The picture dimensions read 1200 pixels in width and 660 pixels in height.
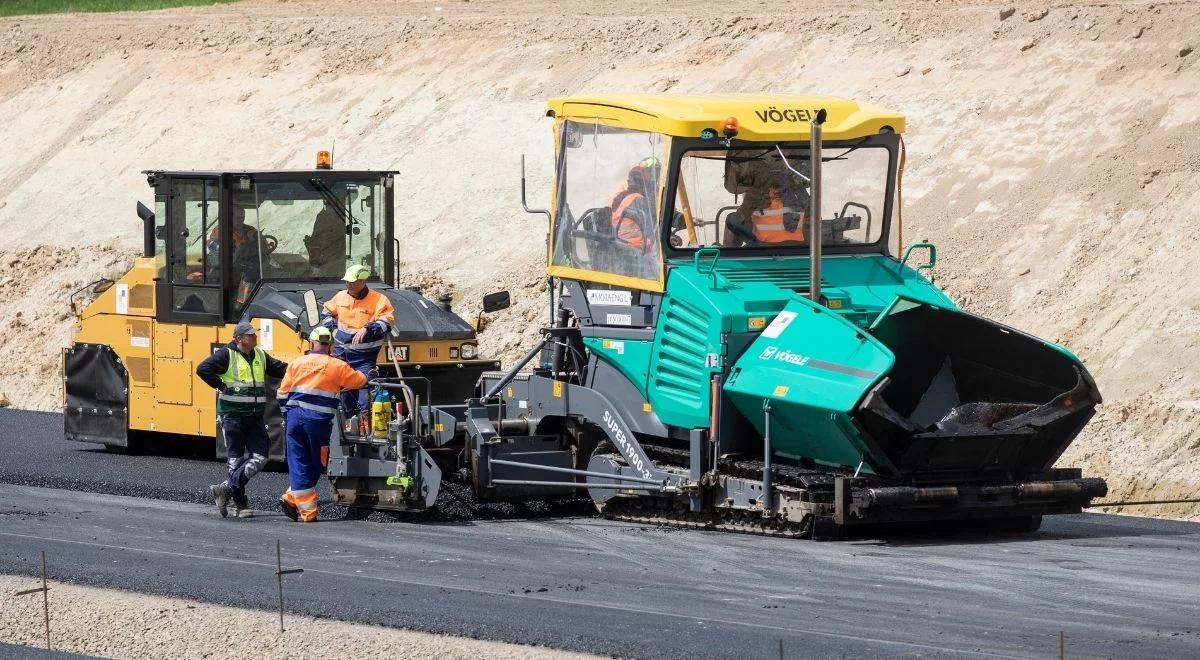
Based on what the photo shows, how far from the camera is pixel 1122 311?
15.5 meters

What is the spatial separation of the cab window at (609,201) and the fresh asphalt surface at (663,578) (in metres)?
1.69

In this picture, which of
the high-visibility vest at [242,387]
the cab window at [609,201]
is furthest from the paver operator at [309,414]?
the cab window at [609,201]

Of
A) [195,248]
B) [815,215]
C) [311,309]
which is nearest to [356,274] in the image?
[311,309]

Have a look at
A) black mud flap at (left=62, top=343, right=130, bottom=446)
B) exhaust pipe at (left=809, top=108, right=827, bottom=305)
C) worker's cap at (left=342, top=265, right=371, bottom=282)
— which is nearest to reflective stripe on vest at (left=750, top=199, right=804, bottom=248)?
exhaust pipe at (left=809, top=108, right=827, bottom=305)

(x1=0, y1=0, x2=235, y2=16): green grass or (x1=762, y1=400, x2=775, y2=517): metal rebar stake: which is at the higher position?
(x1=0, y1=0, x2=235, y2=16): green grass

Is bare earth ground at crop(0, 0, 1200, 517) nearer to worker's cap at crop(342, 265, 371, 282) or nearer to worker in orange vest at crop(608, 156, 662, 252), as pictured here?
worker in orange vest at crop(608, 156, 662, 252)

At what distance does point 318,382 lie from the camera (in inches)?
458

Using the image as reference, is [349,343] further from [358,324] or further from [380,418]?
[380,418]

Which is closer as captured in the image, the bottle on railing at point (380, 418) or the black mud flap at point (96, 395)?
the bottle on railing at point (380, 418)

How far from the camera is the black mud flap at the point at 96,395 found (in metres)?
15.0

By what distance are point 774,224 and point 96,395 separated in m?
6.66

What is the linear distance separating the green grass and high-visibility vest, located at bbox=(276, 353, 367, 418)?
2640cm

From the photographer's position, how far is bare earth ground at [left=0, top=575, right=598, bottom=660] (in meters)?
7.79

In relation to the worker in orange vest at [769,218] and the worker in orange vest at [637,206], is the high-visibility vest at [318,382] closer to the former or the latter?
the worker in orange vest at [637,206]
